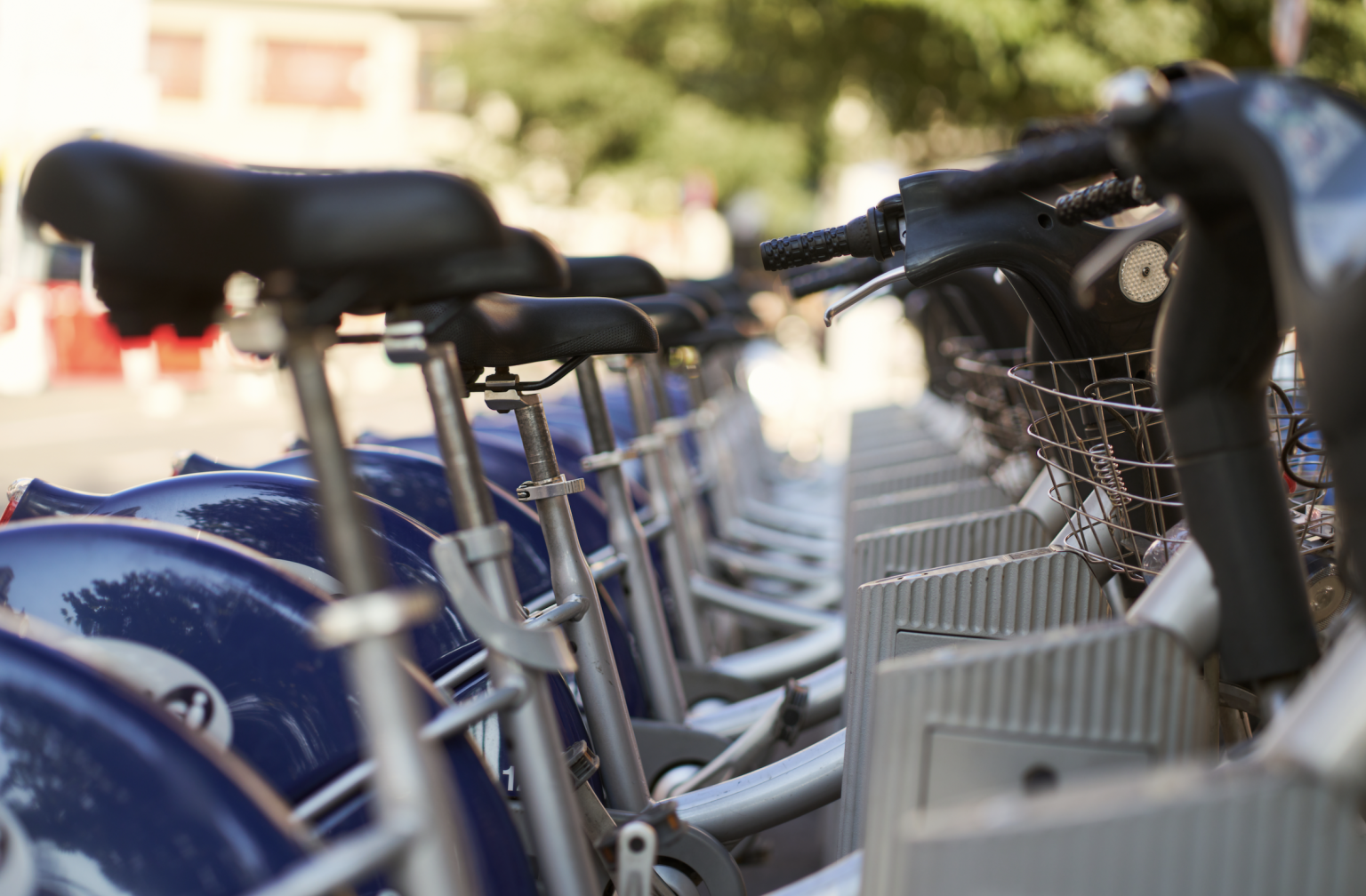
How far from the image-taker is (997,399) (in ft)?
9.03

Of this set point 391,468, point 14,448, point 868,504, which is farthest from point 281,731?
point 14,448

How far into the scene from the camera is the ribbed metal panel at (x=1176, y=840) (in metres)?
0.83

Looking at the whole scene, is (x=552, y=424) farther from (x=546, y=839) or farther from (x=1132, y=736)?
(x=1132, y=736)

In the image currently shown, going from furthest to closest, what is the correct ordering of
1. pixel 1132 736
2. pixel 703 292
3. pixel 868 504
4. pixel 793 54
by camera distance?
pixel 793 54, pixel 703 292, pixel 868 504, pixel 1132 736

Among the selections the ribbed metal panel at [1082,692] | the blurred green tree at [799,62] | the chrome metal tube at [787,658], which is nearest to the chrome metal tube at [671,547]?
the chrome metal tube at [787,658]

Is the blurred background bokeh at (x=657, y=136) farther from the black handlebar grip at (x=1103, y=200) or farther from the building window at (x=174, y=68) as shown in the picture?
the building window at (x=174, y=68)

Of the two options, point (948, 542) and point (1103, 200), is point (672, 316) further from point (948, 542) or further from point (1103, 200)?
point (1103, 200)

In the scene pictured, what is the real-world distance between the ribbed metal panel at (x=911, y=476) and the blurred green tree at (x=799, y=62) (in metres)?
2.14

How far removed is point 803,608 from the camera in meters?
3.41

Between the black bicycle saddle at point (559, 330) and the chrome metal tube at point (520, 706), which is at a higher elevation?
the black bicycle saddle at point (559, 330)

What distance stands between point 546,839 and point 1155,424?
936mm

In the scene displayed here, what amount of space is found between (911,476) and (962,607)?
1.62 m

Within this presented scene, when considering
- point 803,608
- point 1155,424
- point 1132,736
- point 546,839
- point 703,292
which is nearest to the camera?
point 1132,736

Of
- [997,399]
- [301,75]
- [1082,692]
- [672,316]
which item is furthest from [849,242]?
[301,75]
